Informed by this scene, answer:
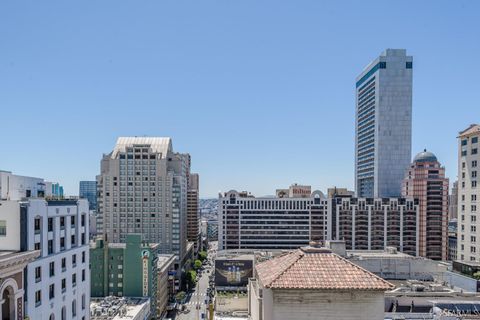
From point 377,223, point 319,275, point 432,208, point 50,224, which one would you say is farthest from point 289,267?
point 432,208

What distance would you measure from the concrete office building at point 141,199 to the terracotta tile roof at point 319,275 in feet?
348

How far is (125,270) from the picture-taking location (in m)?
79.2

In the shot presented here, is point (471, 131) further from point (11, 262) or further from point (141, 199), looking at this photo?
point (141, 199)

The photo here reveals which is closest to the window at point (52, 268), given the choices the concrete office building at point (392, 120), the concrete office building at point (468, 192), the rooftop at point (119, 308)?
the rooftop at point (119, 308)

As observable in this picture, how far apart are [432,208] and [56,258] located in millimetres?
110991

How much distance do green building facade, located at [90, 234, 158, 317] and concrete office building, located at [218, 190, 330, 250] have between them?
42.4 metres

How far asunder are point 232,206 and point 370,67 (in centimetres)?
8217

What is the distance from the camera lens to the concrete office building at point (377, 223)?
377 feet

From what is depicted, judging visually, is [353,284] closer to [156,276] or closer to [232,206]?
[156,276]

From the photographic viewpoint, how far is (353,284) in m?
17.9

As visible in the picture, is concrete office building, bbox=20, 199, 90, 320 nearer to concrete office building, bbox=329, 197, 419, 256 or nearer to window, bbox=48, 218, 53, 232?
window, bbox=48, 218, 53, 232

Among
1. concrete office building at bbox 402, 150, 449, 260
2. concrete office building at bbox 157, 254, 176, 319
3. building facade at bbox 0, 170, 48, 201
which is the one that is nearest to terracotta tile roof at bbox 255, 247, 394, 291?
building facade at bbox 0, 170, 48, 201

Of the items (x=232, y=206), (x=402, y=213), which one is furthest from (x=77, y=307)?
(x=402, y=213)

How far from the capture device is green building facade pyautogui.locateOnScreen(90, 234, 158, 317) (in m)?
77.9
